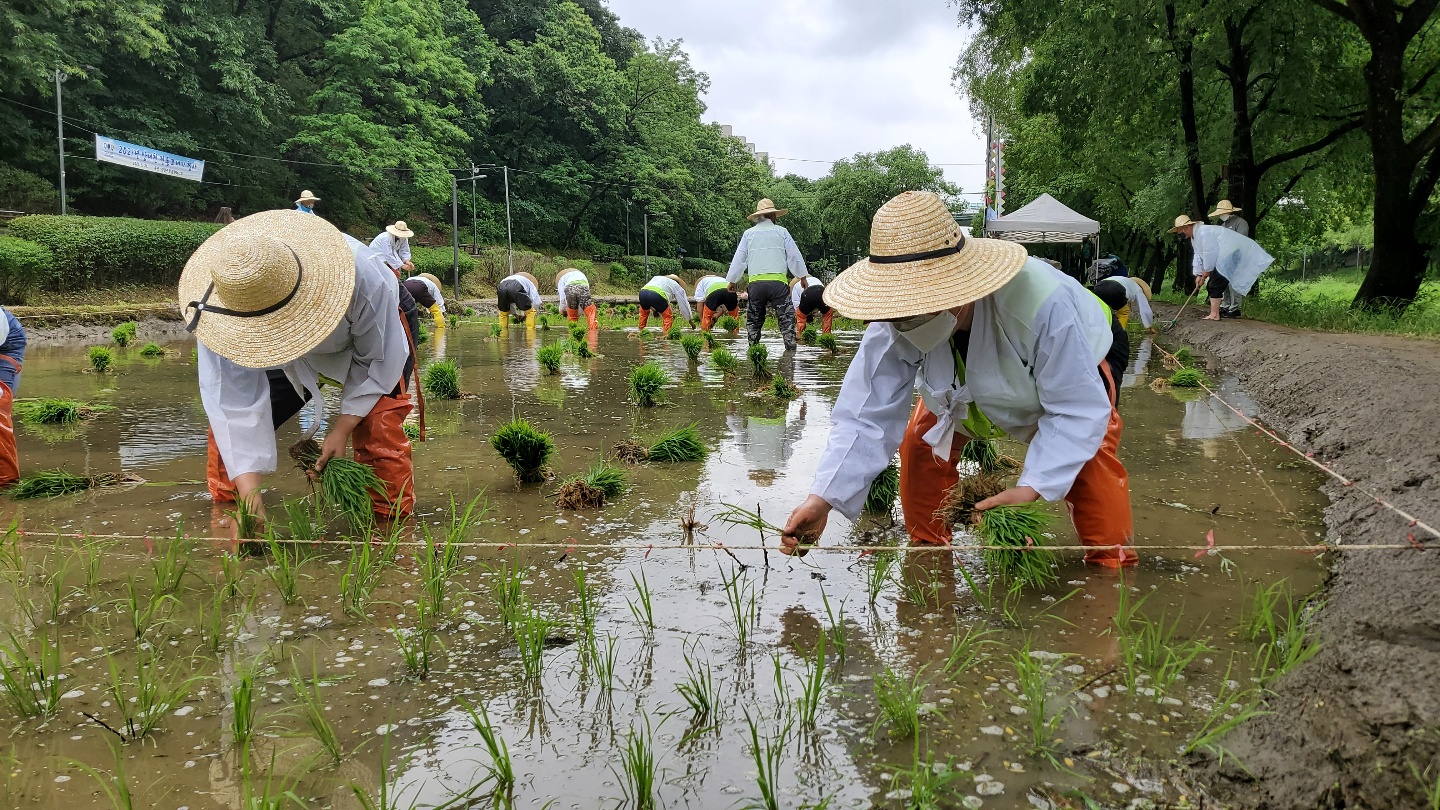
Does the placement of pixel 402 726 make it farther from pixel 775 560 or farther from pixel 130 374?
pixel 130 374

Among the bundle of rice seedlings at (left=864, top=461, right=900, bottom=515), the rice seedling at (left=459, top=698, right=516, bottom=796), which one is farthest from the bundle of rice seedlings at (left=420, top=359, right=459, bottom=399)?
the rice seedling at (left=459, top=698, right=516, bottom=796)

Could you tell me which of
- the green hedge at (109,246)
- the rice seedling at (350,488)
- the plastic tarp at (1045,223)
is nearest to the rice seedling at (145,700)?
the rice seedling at (350,488)

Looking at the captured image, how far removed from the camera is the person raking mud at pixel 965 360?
105 inches

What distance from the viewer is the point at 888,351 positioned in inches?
115

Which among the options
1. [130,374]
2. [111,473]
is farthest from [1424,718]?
[130,374]

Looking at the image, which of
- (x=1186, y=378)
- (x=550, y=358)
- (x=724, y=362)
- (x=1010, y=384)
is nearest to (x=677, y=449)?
(x=1010, y=384)

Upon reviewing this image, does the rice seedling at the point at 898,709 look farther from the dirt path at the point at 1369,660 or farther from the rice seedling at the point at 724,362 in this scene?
the rice seedling at the point at 724,362

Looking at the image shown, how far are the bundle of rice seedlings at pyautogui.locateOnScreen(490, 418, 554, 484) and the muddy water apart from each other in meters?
0.13

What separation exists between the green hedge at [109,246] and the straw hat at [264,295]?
14042 mm

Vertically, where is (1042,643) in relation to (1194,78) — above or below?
below

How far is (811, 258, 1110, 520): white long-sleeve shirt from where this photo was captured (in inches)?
110

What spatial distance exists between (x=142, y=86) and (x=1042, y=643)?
2674cm

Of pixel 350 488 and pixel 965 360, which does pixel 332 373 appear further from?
pixel 965 360

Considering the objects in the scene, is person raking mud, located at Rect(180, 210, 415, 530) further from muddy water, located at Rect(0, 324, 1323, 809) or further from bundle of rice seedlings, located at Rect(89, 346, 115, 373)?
bundle of rice seedlings, located at Rect(89, 346, 115, 373)
